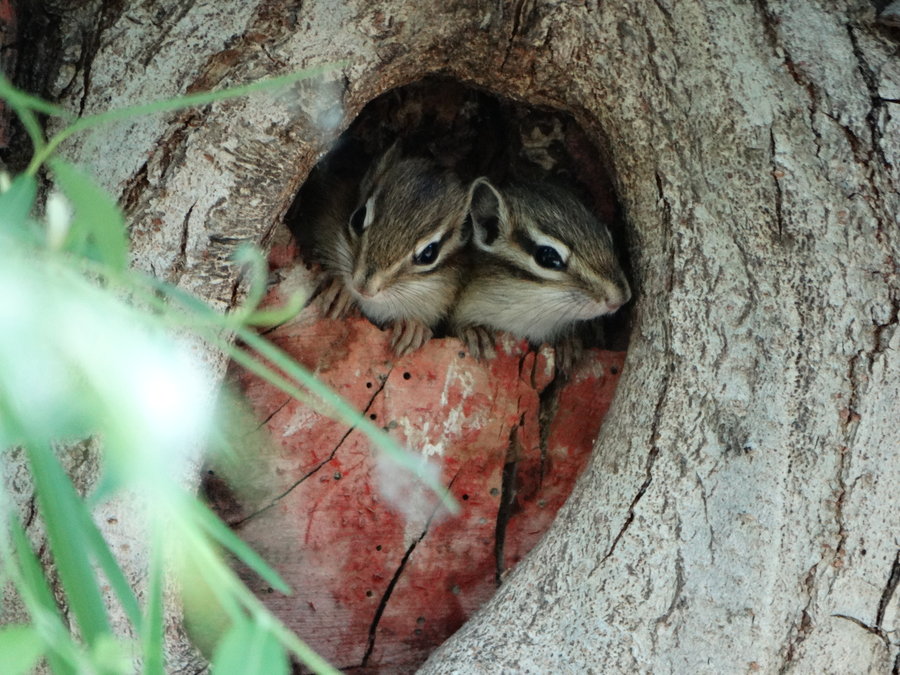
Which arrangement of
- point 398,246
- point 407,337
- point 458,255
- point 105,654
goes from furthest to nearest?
point 458,255 → point 398,246 → point 407,337 → point 105,654

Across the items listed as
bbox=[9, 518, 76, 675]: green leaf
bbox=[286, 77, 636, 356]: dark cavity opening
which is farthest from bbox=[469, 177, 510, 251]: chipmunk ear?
bbox=[9, 518, 76, 675]: green leaf

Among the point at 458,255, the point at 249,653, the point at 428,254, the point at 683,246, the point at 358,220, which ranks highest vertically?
the point at 249,653

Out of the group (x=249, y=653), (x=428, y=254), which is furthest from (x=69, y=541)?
(x=428, y=254)

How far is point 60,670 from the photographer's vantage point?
4.14ft

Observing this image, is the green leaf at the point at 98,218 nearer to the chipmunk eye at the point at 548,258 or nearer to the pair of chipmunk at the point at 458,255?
the pair of chipmunk at the point at 458,255

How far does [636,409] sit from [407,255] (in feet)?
3.78

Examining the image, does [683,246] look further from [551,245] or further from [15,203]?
[15,203]

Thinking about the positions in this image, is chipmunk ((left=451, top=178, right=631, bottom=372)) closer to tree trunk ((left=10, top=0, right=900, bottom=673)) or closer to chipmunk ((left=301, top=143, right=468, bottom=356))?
chipmunk ((left=301, top=143, right=468, bottom=356))

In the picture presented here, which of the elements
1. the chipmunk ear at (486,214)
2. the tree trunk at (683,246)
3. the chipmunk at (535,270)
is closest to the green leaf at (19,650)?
the tree trunk at (683,246)

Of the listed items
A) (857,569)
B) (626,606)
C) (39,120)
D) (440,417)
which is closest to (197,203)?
(39,120)

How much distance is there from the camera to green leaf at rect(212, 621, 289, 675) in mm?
1166

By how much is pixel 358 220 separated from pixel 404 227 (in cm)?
19

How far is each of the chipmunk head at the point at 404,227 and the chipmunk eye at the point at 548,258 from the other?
31cm

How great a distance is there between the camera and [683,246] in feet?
9.19
